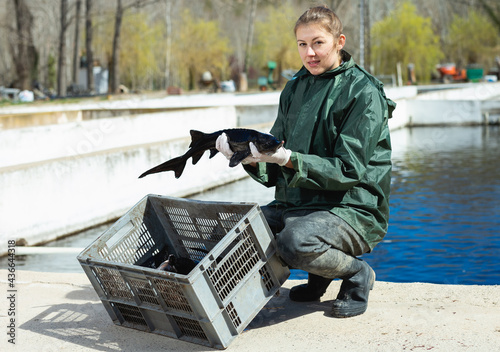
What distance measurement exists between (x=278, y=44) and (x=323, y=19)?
171ft

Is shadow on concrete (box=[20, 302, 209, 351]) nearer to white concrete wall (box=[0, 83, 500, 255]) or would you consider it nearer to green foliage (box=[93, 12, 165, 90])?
white concrete wall (box=[0, 83, 500, 255])

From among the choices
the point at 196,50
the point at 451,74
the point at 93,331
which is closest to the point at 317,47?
the point at 93,331

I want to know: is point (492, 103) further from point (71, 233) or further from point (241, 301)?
point (241, 301)

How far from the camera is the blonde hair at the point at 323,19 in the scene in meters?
3.45

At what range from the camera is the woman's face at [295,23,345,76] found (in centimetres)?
347

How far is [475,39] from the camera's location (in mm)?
61688

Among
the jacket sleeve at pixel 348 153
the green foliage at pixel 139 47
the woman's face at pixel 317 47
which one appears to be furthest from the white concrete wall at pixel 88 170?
the green foliage at pixel 139 47

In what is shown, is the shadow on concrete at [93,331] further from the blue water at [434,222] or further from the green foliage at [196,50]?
the green foliage at [196,50]

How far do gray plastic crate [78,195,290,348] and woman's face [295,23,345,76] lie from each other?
843 millimetres

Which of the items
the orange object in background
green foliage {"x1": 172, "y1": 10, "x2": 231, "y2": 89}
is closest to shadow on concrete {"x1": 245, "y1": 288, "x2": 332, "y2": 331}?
green foliage {"x1": 172, "y1": 10, "x2": 231, "y2": 89}

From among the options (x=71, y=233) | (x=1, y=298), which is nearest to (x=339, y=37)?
Result: (x=1, y=298)

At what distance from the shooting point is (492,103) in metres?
20.8

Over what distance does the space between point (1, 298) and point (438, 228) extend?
15.7 feet

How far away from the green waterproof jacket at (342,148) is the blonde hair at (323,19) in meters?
0.19
